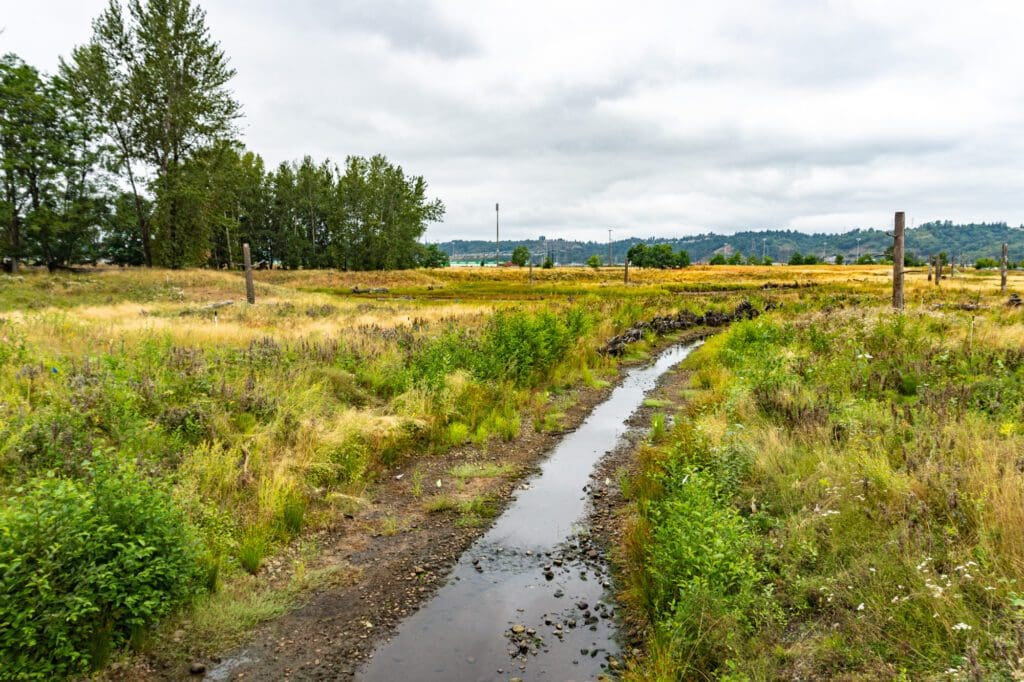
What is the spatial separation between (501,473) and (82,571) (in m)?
6.43

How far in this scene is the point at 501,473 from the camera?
32.2ft

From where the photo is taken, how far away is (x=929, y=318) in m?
14.6

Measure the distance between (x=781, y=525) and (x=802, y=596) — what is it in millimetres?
1167

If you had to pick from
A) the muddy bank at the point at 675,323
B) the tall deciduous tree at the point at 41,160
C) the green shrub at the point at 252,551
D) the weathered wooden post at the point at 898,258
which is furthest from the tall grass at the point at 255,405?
the tall deciduous tree at the point at 41,160

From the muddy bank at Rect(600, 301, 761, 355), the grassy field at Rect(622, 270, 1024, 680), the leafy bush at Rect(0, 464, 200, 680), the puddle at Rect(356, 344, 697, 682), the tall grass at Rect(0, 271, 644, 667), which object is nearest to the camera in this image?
the grassy field at Rect(622, 270, 1024, 680)

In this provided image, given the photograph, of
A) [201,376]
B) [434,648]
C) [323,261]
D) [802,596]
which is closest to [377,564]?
[434,648]

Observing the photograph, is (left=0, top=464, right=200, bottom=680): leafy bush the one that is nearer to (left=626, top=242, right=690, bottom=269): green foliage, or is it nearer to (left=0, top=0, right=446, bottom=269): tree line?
(left=0, top=0, right=446, bottom=269): tree line

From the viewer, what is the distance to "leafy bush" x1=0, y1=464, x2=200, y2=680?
4.05m

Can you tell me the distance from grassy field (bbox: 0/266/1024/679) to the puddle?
69 centimetres

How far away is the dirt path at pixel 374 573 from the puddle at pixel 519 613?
0.26 meters

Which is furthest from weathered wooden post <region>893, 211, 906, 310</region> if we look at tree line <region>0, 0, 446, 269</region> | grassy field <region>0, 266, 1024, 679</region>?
tree line <region>0, 0, 446, 269</region>

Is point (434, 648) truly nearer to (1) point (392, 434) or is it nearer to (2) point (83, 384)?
(1) point (392, 434)

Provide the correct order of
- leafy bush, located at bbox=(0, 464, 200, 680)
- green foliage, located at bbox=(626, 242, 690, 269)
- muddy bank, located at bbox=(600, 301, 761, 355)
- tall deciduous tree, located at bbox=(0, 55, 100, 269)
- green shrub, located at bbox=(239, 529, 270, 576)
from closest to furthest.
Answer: leafy bush, located at bbox=(0, 464, 200, 680), green shrub, located at bbox=(239, 529, 270, 576), muddy bank, located at bbox=(600, 301, 761, 355), tall deciduous tree, located at bbox=(0, 55, 100, 269), green foliage, located at bbox=(626, 242, 690, 269)

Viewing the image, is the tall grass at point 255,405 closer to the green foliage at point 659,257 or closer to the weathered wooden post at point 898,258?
the weathered wooden post at point 898,258
